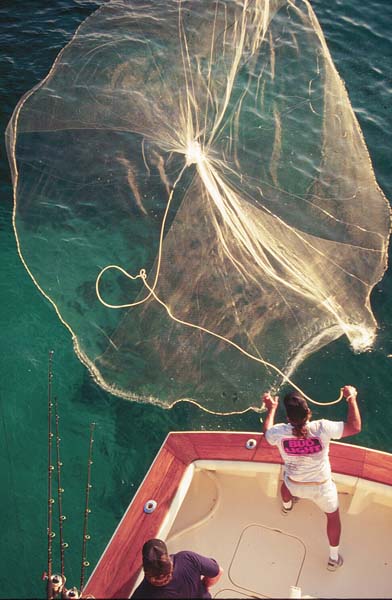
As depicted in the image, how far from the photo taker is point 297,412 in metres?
4.23

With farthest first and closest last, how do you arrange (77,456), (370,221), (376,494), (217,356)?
(370,221) → (77,456) → (217,356) → (376,494)

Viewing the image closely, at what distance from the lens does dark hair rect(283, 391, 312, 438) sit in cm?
420

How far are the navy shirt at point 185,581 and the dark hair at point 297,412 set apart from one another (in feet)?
3.63

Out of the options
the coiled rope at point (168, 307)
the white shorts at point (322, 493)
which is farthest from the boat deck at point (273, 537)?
the coiled rope at point (168, 307)

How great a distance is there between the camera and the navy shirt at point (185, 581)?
375cm

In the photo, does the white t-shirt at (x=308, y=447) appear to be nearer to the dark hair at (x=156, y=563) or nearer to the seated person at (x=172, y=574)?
the seated person at (x=172, y=574)

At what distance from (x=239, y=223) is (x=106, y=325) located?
5.46ft

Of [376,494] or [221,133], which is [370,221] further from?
[376,494]

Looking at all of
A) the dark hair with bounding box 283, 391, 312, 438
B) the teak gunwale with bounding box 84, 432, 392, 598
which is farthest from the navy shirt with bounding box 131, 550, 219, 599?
the dark hair with bounding box 283, 391, 312, 438

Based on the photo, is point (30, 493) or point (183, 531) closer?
point (183, 531)

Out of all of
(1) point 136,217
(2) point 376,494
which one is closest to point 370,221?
(1) point 136,217

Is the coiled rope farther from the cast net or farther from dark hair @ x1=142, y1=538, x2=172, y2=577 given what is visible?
dark hair @ x1=142, y1=538, x2=172, y2=577

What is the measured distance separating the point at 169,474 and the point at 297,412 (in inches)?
58.1

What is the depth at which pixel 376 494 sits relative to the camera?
5023 mm
